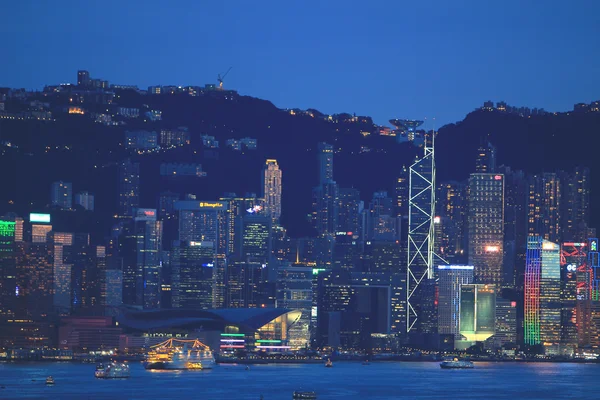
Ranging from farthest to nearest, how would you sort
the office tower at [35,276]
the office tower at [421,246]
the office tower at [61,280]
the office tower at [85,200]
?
the office tower at [85,200], the office tower at [421,246], the office tower at [61,280], the office tower at [35,276]

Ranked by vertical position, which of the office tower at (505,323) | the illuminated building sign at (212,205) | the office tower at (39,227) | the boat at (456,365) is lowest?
the boat at (456,365)

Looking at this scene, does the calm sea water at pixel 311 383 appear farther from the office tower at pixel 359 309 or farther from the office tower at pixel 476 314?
the office tower at pixel 476 314

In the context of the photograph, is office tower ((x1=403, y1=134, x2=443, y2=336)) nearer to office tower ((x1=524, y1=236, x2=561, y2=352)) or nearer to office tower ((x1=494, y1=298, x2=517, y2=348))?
office tower ((x1=494, y1=298, x2=517, y2=348))

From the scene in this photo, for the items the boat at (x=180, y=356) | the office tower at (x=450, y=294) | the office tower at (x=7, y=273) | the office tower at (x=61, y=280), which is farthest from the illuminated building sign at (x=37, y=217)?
the office tower at (x=450, y=294)

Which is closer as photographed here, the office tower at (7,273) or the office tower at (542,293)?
the office tower at (7,273)

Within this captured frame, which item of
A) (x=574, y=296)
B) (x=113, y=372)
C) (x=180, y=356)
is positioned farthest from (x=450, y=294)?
(x=113, y=372)

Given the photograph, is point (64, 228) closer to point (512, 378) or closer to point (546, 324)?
point (546, 324)
